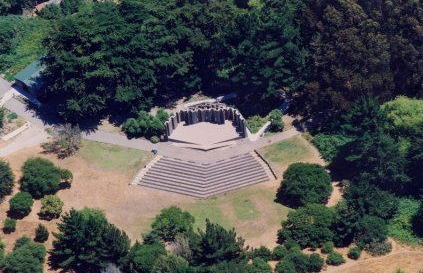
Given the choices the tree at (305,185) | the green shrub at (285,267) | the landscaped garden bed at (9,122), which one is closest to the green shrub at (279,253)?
the green shrub at (285,267)

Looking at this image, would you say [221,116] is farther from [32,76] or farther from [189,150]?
[32,76]

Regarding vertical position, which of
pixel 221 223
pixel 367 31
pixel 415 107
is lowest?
pixel 221 223

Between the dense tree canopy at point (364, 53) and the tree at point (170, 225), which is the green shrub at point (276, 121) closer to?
the dense tree canopy at point (364, 53)

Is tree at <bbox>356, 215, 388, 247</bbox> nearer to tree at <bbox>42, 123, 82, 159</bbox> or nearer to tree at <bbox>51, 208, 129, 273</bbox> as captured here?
tree at <bbox>51, 208, 129, 273</bbox>

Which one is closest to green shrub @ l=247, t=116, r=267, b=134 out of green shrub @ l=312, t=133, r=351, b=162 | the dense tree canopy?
the dense tree canopy

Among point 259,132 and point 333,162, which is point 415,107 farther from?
point 259,132

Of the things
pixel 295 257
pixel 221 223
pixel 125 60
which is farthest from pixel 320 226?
pixel 125 60
